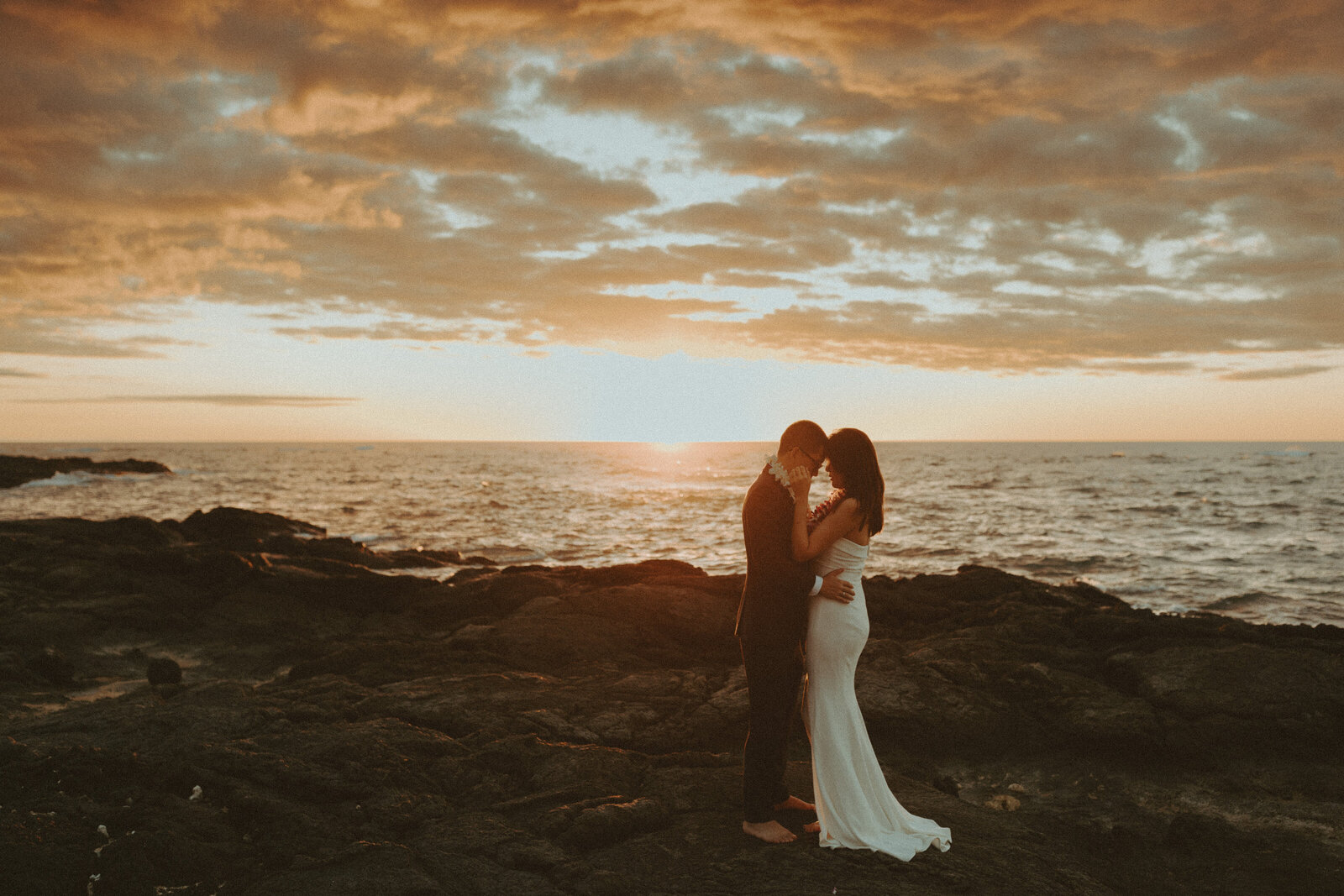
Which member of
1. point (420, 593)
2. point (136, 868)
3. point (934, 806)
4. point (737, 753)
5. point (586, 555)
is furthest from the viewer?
point (586, 555)

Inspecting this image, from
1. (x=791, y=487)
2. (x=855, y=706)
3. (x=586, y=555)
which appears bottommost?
(x=586, y=555)

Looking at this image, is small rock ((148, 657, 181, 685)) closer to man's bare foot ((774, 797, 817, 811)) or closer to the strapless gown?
man's bare foot ((774, 797, 817, 811))

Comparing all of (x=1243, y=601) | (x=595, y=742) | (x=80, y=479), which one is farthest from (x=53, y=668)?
(x=80, y=479)

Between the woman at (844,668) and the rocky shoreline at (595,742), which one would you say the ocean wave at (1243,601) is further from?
the woman at (844,668)

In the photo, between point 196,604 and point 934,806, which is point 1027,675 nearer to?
point 934,806

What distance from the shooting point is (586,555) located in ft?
→ 80.5

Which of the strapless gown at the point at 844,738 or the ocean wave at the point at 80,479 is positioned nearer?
the strapless gown at the point at 844,738

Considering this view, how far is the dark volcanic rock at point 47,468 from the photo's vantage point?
5809cm

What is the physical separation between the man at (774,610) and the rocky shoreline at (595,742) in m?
0.46

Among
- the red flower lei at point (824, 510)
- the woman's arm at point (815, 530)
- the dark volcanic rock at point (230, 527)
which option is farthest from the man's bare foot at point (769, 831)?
the dark volcanic rock at point (230, 527)

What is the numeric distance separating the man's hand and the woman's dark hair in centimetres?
42

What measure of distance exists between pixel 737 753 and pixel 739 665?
10.2 ft

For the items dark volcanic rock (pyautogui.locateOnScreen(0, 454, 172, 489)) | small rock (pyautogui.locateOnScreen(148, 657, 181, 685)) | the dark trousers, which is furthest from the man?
dark volcanic rock (pyautogui.locateOnScreen(0, 454, 172, 489))

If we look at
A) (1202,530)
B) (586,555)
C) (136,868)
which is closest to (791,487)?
(136,868)
